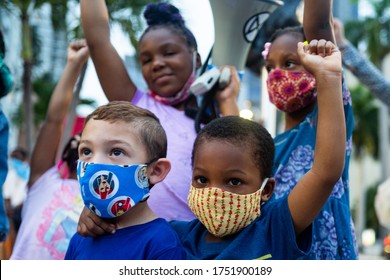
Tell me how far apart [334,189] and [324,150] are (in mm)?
525

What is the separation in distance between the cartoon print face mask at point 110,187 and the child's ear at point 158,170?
82 mm

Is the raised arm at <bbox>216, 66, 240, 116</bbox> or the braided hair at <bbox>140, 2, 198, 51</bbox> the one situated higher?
the braided hair at <bbox>140, 2, 198, 51</bbox>

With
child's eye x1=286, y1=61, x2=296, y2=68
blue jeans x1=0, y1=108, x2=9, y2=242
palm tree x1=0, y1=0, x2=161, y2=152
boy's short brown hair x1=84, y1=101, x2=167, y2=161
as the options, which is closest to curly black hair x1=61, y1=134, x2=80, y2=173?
blue jeans x1=0, y1=108, x2=9, y2=242

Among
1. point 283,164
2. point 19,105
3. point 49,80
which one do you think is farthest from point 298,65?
point 49,80

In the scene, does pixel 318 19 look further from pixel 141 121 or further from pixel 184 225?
pixel 184 225

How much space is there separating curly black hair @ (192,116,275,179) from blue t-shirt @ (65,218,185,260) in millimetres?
375

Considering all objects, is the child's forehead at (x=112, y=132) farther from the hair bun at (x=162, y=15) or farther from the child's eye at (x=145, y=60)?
the hair bun at (x=162, y=15)

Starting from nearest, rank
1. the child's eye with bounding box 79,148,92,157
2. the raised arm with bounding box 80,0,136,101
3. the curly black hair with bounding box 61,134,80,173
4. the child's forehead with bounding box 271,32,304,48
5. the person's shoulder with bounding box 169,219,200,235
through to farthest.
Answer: the child's eye with bounding box 79,148,92,157
the person's shoulder with bounding box 169,219,200,235
the child's forehead with bounding box 271,32,304,48
the raised arm with bounding box 80,0,136,101
the curly black hair with bounding box 61,134,80,173

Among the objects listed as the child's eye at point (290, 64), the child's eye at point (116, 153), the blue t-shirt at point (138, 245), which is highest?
the child's eye at point (290, 64)

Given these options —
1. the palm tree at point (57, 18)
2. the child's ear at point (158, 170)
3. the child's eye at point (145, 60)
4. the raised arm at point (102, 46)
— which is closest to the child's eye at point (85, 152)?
the child's ear at point (158, 170)

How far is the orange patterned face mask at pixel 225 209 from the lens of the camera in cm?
217

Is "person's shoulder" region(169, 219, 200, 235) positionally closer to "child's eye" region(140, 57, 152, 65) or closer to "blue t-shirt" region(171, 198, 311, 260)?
"blue t-shirt" region(171, 198, 311, 260)

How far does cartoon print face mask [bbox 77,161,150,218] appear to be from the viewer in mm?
2188
